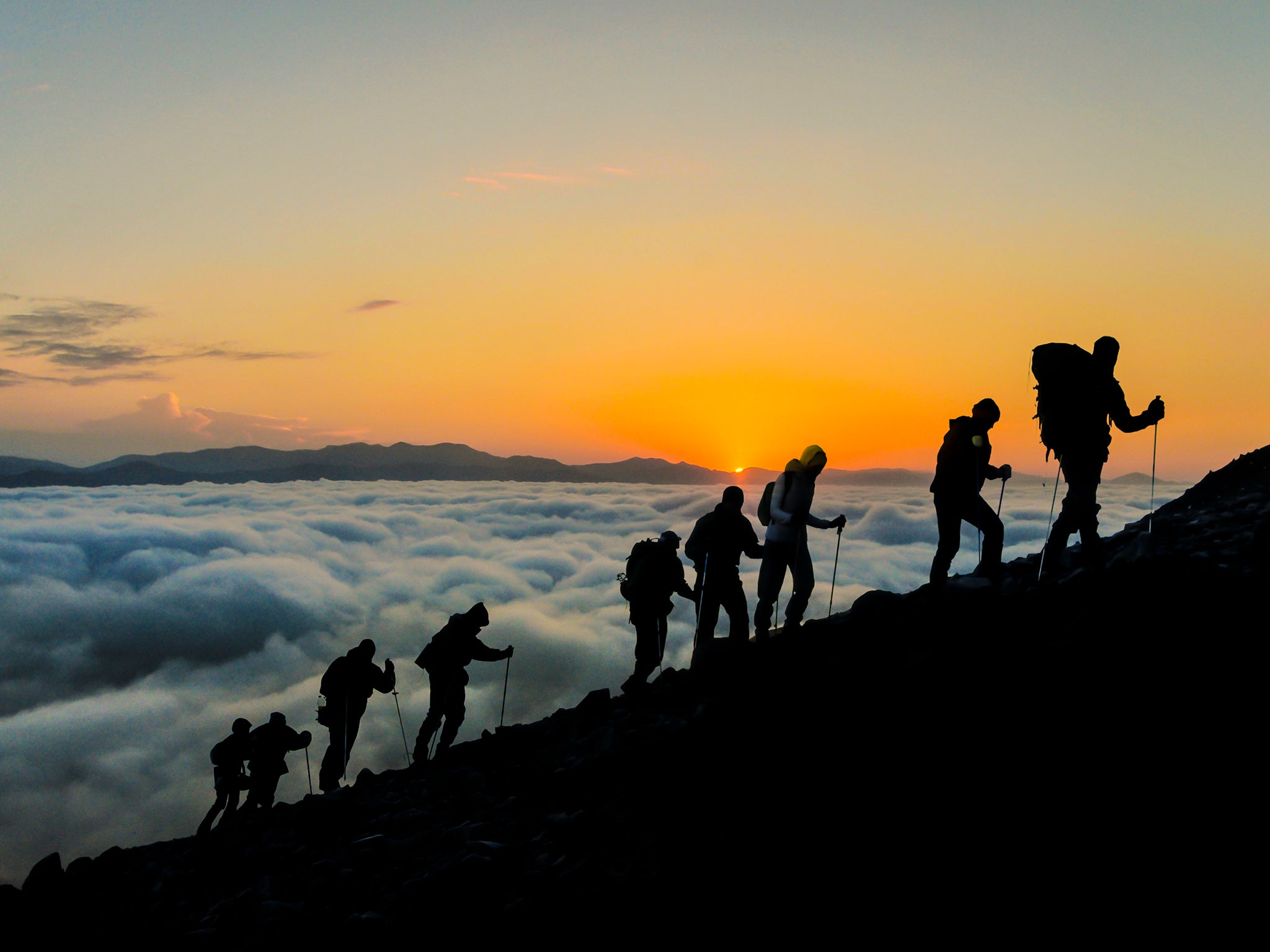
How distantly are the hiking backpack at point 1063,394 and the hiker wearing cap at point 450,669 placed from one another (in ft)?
32.2

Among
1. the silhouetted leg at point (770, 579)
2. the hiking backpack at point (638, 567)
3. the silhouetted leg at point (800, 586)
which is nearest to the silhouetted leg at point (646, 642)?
the hiking backpack at point (638, 567)

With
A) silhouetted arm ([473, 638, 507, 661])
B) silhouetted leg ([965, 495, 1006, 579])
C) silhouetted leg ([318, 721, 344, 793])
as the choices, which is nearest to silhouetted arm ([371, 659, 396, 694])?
silhouetted leg ([318, 721, 344, 793])

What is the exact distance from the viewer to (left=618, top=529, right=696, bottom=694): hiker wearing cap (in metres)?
13.5

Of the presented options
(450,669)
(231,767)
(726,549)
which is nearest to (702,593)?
(726,549)

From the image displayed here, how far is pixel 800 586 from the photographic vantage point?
37.8ft

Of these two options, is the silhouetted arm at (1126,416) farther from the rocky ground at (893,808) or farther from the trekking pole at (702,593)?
the trekking pole at (702,593)

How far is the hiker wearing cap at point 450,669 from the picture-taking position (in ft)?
50.6

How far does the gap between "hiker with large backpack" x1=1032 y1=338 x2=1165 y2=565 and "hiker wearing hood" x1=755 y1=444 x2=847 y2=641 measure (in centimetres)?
278

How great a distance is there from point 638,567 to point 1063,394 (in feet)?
22.1

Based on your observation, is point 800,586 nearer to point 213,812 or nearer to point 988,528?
point 988,528

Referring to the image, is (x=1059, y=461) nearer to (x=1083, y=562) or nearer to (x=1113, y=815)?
(x=1083, y=562)

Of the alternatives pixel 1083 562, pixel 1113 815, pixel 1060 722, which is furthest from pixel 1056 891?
pixel 1083 562

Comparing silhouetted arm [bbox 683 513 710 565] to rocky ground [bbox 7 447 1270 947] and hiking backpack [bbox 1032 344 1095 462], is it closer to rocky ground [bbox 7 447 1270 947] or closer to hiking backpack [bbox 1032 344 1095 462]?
rocky ground [bbox 7 447 1270 947]

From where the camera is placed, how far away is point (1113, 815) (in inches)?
245
